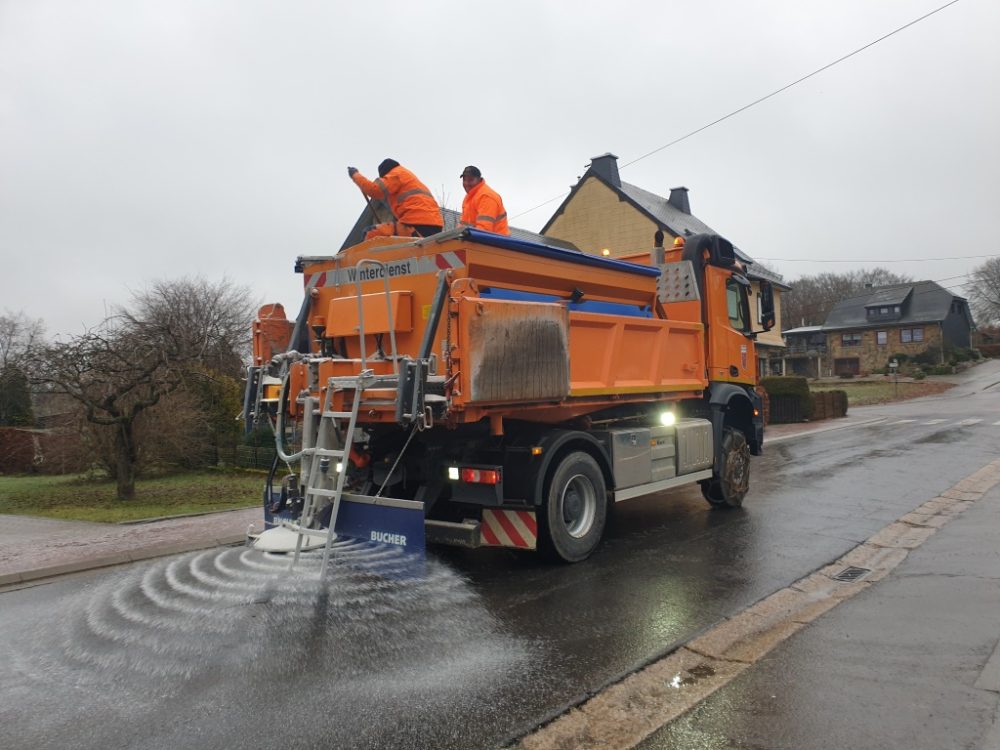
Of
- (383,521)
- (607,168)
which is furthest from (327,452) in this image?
(607,168)

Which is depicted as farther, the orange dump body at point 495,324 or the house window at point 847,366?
the house window at point 847,366

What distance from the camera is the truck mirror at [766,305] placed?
29.0 ft

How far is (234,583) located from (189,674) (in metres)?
1.93

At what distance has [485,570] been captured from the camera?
5852 millimetres

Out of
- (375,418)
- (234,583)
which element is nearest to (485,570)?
(375,418)

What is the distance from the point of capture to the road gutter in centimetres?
308

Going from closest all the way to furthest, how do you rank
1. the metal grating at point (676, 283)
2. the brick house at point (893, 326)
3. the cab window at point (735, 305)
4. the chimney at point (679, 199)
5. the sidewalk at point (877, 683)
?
the sidewalk at point (877, 683) → the metal grating at point (676, 283) → the cab window at point (735, 305) → the chimney at point (679, 199) → the brick house at point (893, 326)

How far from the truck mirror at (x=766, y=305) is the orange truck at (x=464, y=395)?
210 centimetres

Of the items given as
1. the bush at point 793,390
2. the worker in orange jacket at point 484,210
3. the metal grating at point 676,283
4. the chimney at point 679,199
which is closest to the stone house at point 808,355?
the chimney at point 679,199

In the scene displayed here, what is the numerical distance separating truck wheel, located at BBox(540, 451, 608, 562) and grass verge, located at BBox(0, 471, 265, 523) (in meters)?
5.53

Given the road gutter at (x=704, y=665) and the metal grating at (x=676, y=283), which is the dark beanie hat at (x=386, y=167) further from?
the road gutter at (x=704, y=665)

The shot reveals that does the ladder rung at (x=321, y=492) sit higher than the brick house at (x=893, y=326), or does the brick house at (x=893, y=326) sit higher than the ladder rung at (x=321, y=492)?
the brick house at (x=893, y=326)

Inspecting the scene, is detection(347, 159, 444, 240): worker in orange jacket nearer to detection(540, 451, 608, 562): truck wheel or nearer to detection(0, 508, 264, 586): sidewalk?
detection(540, 451, 608, 562): truck wheel

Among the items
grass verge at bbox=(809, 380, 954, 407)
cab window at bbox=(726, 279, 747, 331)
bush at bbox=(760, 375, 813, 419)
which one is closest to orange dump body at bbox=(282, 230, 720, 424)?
cab window at bbox=(726, 279, 747, 331)
